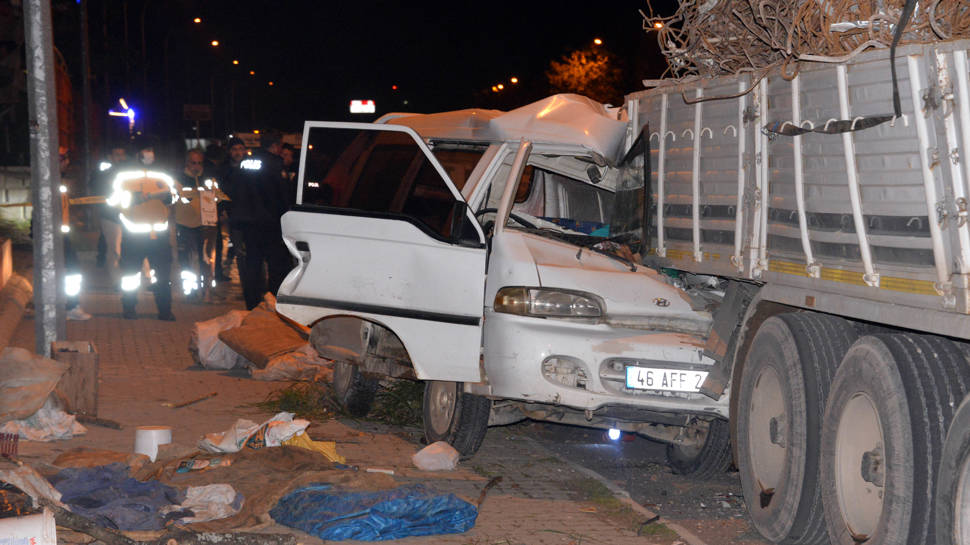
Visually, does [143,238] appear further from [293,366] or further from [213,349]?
[293,366]

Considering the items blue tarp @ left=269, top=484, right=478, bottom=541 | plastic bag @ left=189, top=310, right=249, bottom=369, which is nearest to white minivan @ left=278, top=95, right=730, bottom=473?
blue tarp @ left=269, top=484, right=478, bottom=541

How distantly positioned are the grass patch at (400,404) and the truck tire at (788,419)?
3076mm

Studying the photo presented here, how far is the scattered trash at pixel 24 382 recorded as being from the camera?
24.6 feet

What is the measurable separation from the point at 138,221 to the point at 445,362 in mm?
7566

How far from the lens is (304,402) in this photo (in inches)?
362

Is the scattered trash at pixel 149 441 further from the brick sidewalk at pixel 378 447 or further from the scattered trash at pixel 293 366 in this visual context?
the scattered trash at pixel 293 366

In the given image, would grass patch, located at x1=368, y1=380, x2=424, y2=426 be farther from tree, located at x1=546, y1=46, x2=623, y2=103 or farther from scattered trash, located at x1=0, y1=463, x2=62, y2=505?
tree, located at x1=546, y1=46, x2=623, y2=103

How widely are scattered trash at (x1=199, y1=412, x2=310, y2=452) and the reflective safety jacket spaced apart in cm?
700

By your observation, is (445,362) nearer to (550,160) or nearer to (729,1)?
(550,160)

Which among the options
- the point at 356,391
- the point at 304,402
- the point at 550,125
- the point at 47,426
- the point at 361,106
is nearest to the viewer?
the point at 550,125

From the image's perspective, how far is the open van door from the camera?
22.9ft

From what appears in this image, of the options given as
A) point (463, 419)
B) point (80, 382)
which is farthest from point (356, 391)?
point (80, 382)

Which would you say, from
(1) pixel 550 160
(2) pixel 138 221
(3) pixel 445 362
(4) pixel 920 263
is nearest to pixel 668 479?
(3) pixel 445 362

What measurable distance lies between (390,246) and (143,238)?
23.7ft
